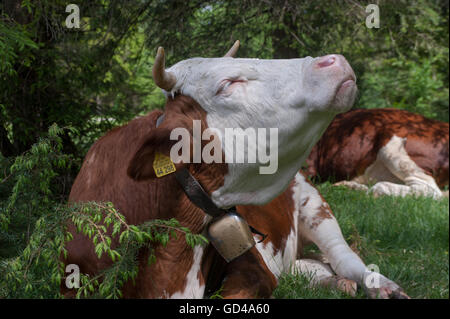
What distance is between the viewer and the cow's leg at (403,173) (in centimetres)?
693

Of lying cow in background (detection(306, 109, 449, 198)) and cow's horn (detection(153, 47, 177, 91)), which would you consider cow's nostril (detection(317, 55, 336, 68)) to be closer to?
cow's horn (detection(153, 47, 177, 91))

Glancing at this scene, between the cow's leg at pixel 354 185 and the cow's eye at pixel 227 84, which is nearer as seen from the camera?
the cow's eye at pixel 227 84

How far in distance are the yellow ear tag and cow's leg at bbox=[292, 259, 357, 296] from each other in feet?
4.92

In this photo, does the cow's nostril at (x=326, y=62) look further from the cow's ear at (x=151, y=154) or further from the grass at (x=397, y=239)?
the grass at (x=397, y=239)

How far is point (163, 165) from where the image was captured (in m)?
2.25

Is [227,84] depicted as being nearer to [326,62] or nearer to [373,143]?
[326,62]

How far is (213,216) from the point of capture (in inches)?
94.1

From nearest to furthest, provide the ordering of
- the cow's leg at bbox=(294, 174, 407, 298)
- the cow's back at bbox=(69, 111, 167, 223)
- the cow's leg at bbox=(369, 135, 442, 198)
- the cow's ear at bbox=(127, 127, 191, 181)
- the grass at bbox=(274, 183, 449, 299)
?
the cow's ear at bbox=(127, 127, 191, 181) < the cow's back at bbox=(69, 111, 167, 223) < the grass at bbox=(274, 183, 449, 299) < the cow's leg at bbox=(294, 174, 407, 298) < the cow's leg at bbox=(369, 135, 442, 198)

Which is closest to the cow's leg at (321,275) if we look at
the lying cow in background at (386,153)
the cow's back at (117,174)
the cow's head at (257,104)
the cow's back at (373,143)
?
the cow's head at (257,104)

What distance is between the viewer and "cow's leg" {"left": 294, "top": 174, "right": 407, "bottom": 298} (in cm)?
363

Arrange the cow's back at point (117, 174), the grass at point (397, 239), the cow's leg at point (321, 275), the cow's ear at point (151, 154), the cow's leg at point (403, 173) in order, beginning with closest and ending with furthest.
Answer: the cow's ear at point (151, 154) < the cow's back at point (117, 174) < the cow's leg at point (321, 275) < the grass at point (397, 239) < the cow's leg at point (403, 173)

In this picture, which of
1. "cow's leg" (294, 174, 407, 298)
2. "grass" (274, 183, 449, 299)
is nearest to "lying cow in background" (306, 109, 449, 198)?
"grass" (274, 183, 449, 299)

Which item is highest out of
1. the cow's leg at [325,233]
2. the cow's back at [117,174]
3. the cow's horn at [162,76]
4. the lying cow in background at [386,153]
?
the cow's horn at [162,76]

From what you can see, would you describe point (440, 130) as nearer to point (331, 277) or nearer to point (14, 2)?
point (331, 277)
